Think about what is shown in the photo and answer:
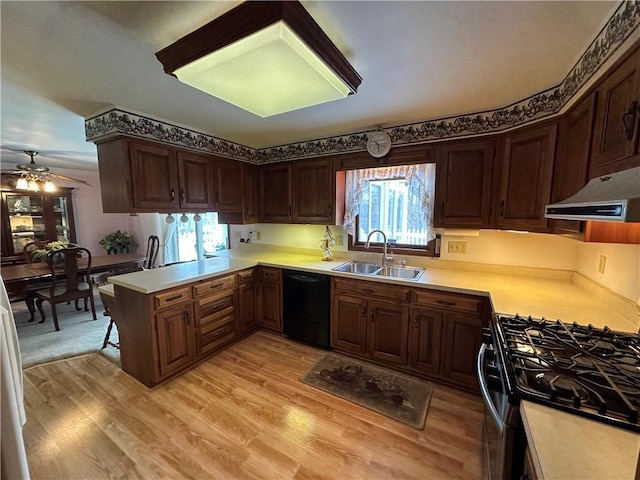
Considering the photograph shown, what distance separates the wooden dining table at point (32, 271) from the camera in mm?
3259

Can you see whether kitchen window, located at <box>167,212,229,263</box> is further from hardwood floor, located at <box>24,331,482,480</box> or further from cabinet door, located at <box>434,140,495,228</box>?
cabinet door, located at <box>434,140,495,228</box>

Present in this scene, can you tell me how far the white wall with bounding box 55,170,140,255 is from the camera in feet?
17.5

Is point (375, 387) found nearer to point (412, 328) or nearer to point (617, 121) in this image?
point (412, 328)

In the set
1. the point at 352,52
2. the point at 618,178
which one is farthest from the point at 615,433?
the point at 352,52

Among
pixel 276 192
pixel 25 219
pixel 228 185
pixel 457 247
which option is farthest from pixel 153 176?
pixel 25 219

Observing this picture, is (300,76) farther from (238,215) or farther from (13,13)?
(238,215)

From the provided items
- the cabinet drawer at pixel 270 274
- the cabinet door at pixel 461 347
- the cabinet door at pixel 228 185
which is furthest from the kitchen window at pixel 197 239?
the cabinet door at pixel 461 347

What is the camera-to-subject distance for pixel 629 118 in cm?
99

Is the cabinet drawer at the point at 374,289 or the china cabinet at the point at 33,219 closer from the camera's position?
the cabinet drawer at the point at 374,289

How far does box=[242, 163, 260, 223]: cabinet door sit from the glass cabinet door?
4.59 meters

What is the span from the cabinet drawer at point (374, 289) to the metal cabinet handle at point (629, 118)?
63.1 inches

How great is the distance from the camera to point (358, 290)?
2518 mm

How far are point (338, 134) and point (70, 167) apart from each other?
5.68 m

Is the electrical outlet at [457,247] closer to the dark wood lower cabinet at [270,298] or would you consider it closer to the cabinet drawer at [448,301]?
the cabinet drawer at [448,301]
